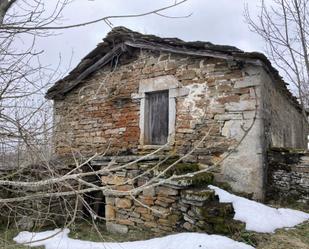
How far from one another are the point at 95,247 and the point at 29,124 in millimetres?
2868

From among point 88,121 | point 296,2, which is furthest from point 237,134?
point 296,2

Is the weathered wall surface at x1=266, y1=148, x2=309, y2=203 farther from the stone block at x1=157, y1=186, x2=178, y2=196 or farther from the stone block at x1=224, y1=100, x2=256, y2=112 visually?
the stone block at x1=157, y1=186, x2=178, y2=196

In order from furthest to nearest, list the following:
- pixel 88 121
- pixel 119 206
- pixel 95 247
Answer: pixel 88 121 → pixel 119 206 → pixel 95 247

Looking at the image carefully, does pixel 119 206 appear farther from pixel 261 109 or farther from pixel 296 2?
pixel 296 2

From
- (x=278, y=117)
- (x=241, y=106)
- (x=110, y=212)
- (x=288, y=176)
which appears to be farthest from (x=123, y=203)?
(x=278, y=117)

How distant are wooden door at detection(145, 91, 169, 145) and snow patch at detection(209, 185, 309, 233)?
6.90ft

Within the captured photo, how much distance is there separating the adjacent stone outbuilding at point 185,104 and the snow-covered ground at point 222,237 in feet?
2.36

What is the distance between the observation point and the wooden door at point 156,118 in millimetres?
7504

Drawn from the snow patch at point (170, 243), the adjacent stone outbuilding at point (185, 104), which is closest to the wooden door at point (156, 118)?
the adjacent stone outbuilding at point (185, 104)

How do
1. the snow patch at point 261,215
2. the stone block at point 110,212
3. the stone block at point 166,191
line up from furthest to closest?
the stone block at point 110,212, the stone block at point 166,191, the snow patch at point 261,215

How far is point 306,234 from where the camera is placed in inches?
189

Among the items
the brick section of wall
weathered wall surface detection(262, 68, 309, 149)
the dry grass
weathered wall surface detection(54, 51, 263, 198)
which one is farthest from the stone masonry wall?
weathered wall surface detection(262, 68, 309, 149)

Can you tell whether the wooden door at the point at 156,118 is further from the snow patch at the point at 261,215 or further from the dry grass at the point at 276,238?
the dry grass at the point at 276,238

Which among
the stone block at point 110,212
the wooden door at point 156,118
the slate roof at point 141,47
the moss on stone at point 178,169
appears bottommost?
the stone block at point 110,212
